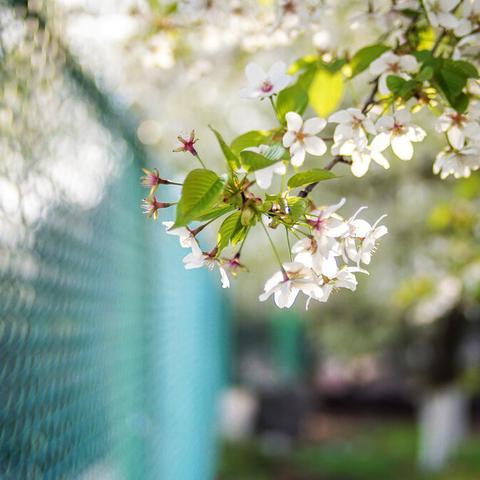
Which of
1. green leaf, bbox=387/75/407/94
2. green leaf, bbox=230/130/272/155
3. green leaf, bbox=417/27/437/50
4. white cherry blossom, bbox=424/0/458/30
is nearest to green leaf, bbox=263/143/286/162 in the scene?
green leaf, bbox=230/130/272/155

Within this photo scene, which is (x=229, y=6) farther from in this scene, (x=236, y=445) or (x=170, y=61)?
(x=236, y=445)

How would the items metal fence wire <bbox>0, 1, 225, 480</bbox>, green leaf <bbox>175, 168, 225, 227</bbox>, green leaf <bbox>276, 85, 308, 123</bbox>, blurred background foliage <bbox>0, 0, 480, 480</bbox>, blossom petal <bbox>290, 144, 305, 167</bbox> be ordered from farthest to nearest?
blurred background foliage <bbox>0, 0, 480, 480</bbox> < metal fence wire <bbox>0, 1, 225, 480</bbox> < green leaf <bbox>276, 85, 308, 123</bbox> < blossom petal <bbox>290, 144, 305, 167</bbox> < green leaf <bbox>175, 168, 225, 227</bbox>

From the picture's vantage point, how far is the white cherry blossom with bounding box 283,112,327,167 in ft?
3.10

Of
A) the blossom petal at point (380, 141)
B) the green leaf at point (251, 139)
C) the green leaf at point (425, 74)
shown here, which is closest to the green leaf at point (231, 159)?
the green leaf at point (251, 139)

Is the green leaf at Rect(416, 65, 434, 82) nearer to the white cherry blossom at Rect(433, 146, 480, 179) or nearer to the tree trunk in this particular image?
the white cherry blossom at Rect(433, 146, 480, 179)

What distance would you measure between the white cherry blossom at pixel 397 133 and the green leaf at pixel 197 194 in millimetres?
283

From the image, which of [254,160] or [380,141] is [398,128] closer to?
[380,141]

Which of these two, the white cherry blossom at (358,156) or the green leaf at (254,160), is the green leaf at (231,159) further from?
the white cherry blossom at (358,156)

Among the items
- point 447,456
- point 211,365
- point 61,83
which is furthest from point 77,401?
point 447,456

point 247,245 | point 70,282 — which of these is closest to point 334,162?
point 70,282

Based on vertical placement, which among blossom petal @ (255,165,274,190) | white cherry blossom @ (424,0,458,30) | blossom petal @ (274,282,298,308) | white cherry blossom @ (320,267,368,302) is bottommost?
blossom petal @ (274,282,298,308)

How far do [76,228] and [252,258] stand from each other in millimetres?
6415

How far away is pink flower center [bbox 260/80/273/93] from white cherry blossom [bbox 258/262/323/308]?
28 centimetres

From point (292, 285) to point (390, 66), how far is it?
43cm
